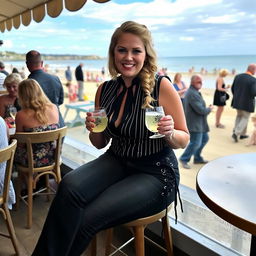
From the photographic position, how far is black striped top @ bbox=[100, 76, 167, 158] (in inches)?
49.8

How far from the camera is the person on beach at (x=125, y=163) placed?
1062 mm

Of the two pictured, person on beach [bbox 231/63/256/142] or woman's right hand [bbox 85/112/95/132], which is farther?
person on beach [bbox 231/63/256/142]

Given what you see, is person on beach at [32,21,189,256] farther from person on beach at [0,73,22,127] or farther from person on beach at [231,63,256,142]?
person on beach at [231,63,256,142]

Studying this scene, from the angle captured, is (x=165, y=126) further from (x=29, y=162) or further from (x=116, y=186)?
(x=29, y=162)

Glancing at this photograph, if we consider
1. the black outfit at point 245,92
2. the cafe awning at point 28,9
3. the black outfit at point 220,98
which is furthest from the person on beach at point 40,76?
the black outfit at point 220,98

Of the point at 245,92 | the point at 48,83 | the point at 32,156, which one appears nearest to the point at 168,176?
the point at 32,156

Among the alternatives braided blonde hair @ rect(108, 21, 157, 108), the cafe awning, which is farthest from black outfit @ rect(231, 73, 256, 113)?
braided blonde hair @ rect(108, 21, 157, 108)

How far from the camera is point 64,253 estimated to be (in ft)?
3.47

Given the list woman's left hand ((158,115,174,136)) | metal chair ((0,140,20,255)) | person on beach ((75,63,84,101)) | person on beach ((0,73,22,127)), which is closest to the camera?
woman's left hand ((158,115,174,136))

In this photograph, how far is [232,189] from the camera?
90 centimetres

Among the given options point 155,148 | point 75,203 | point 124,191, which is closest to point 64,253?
point 75,203

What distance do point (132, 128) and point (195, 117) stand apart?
271 centimetres

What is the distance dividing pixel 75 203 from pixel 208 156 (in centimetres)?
415

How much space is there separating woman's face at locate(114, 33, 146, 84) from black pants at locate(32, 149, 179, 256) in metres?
0.46
